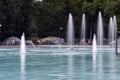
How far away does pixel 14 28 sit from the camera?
61.7 m

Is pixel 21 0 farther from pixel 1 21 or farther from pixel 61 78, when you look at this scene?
pixel 61 78

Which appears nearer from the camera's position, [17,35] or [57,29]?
[17,35]

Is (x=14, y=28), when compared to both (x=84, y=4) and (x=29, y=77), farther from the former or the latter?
(x=29, y=77)

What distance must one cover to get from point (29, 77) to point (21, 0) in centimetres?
4919

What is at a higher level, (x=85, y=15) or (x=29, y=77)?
(x=85, y=15)

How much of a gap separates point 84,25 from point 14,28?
10.7m

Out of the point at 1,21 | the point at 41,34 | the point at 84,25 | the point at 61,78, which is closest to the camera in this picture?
the point at 61,78

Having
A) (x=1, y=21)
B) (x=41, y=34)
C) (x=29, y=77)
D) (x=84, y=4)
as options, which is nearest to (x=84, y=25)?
(x=84, y=4)

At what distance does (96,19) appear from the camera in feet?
227

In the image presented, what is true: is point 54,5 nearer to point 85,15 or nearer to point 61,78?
point 85,15

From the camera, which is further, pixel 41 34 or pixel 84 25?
pixel 41 34

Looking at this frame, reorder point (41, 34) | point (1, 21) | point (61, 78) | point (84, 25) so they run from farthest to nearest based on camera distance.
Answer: point (41, 34), point (84, 25), point (1, 21), point (61, 78)

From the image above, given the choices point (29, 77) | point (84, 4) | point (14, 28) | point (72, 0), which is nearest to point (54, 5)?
point (72, 0)

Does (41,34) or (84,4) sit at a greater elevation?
(84,4)
